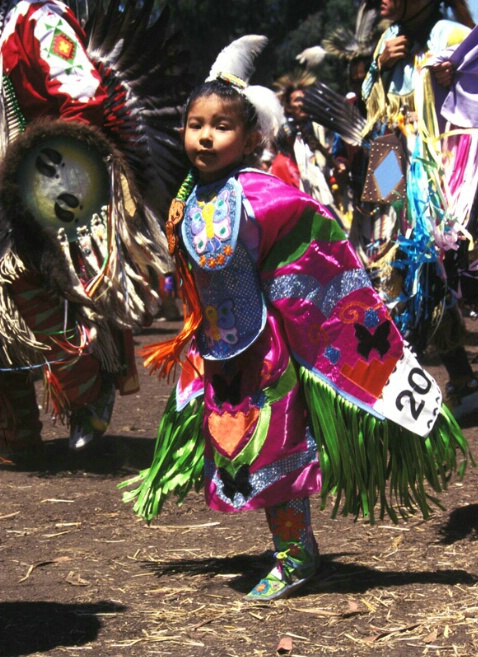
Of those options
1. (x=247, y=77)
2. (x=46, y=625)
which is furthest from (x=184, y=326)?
(x=46, y=625)

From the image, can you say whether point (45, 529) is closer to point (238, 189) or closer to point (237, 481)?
point (237, 481)

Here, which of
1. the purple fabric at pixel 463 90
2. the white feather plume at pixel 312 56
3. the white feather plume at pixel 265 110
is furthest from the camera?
the white feather plume at pixel 312 56

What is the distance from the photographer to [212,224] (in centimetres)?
293

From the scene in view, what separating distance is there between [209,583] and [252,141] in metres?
1.18

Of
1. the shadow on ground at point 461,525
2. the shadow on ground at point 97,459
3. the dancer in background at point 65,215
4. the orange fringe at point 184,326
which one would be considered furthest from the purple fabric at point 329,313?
the shadow on ground at point 97,459

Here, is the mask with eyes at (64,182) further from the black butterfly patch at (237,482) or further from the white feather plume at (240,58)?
the black butterfly patch at (237,482)

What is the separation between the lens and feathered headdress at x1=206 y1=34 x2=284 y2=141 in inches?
119

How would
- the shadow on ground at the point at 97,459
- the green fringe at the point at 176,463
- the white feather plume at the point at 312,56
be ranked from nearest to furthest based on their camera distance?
1. the green fringe at the point at 176,463
2. the shadow on ground at the point at 97,459
3. the white feather plume at the point at 312,56

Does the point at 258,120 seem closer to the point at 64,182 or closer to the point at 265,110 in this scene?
the point at 265,110

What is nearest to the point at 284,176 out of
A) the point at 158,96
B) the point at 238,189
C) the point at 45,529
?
the point at 158,96

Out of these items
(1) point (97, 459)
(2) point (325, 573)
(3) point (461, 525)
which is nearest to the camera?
(2) point (325, 573)

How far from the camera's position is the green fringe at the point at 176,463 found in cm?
322

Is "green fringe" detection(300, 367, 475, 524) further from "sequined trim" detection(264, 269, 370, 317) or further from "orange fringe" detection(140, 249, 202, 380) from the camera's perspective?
"orange fringe" detection(140, 249, 202, 380)

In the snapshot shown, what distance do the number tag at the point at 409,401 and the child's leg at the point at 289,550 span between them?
1.05ft
